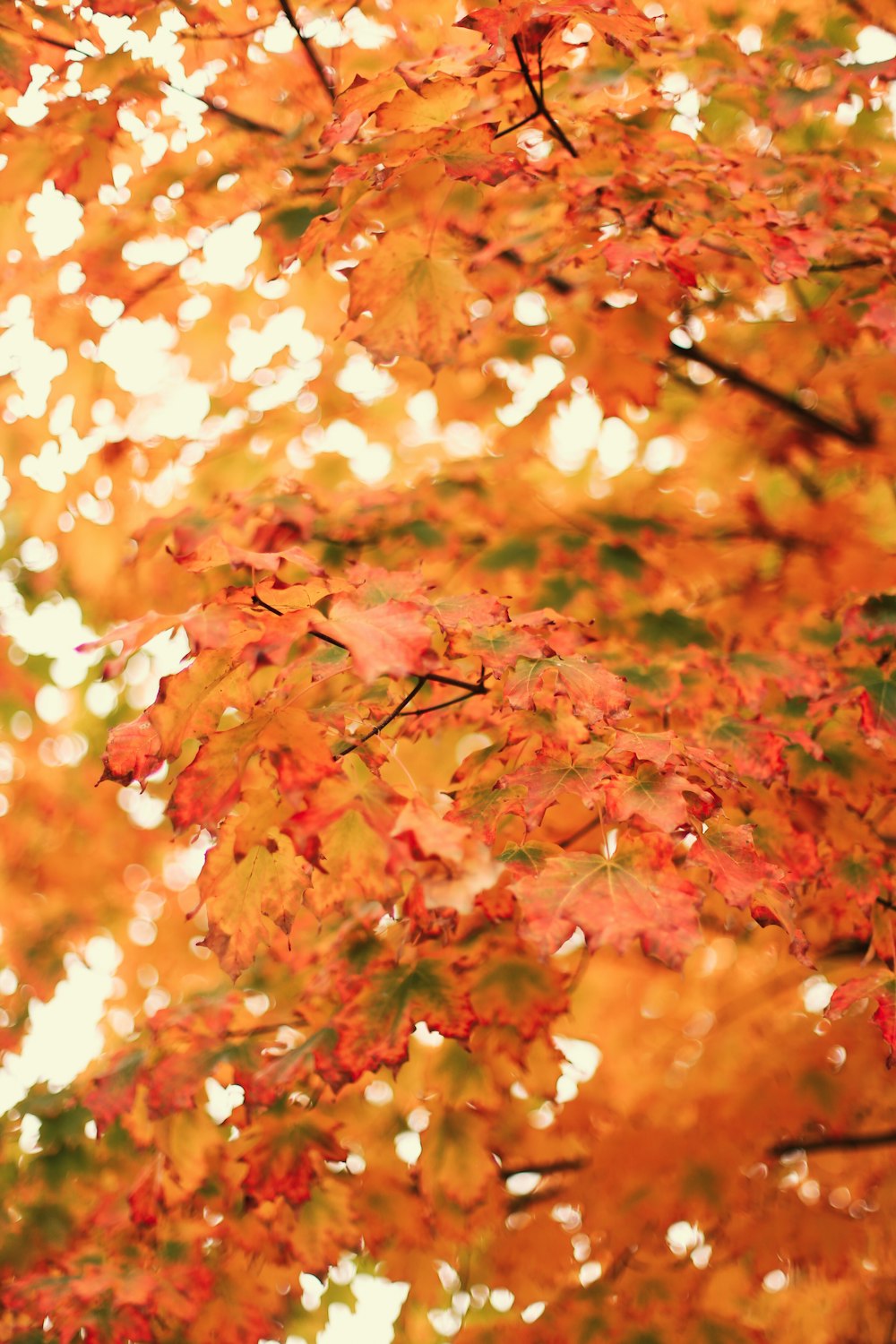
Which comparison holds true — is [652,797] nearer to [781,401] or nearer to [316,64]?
[781,401]

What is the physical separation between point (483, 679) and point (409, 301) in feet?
1.96

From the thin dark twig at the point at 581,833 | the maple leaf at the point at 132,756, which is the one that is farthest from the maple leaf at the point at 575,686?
the thin dark twig at the point at 581,833

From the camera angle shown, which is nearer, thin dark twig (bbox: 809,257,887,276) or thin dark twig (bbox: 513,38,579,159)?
thin dark twig (bbox: 513,38,579,159)

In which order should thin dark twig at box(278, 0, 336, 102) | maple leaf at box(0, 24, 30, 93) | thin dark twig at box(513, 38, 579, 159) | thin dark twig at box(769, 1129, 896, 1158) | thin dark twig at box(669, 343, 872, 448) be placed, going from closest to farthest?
thin dark twig at box(513, 38, 579, 159), maple leaf at box(0, 24, 30, 93), thin dark twig at box(278, 0, 336, 102), thin dark twig at box(769, 1129, 896, 1158), thin dark twig at box(669, 343, 872, 448)

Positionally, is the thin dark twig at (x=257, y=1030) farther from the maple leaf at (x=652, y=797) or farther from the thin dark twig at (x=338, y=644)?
the maple leaf at (x=652, y=797)

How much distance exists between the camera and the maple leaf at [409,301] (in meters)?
1.69

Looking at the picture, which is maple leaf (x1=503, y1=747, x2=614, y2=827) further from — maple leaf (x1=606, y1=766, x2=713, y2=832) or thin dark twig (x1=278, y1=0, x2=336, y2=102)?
thin dark twig (x1=278, y1=0, x2=336, y2=102)

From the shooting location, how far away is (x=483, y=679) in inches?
61.8

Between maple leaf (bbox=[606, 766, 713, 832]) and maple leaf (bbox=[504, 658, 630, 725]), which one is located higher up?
maple leaf (bbox=[504, 658, 630, 725])

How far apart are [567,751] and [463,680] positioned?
0.19 metres

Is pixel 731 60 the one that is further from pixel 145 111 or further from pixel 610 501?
pixel 145 111

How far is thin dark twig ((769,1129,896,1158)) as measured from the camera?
8.21 feet

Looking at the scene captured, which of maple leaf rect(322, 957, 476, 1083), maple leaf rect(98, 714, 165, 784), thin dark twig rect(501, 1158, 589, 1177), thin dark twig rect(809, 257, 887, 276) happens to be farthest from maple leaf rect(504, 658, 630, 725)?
thin dark twig rect(501, 1158, 589, 1177)

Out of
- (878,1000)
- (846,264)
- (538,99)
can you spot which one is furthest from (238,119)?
(878,1000)
